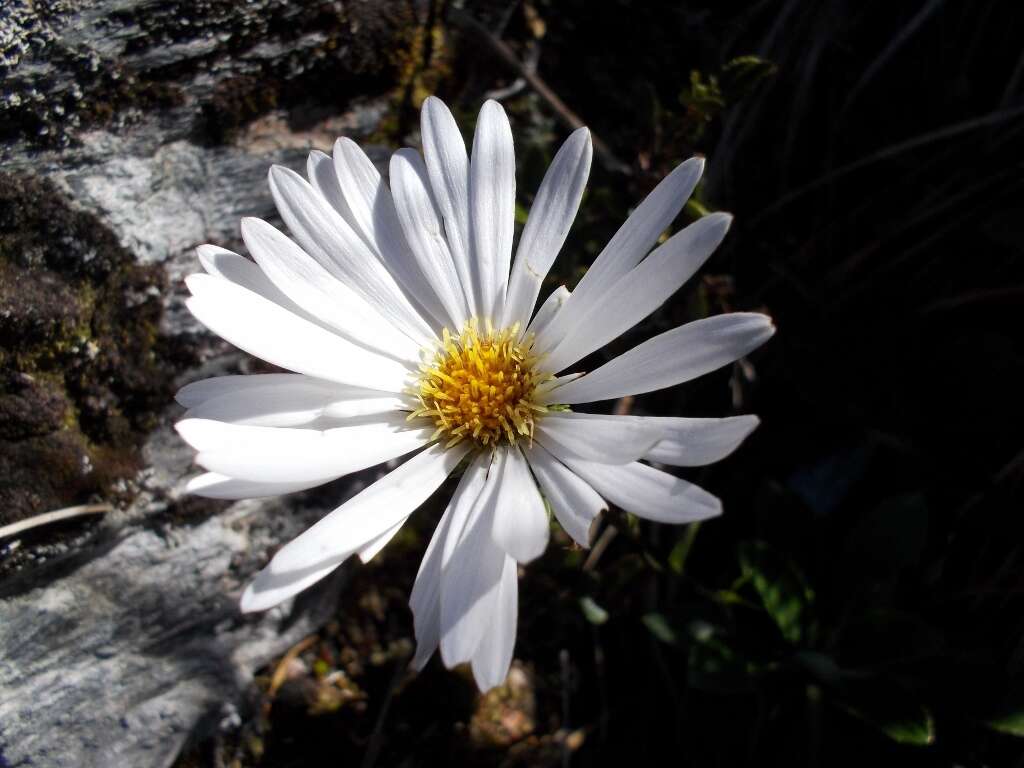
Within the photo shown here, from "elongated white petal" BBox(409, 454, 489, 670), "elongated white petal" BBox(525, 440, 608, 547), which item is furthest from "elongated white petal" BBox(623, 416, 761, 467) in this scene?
"elongated white petal" BBox(409, 454, 489, 670)

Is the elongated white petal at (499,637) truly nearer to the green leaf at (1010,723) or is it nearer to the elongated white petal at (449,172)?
the elongated white petal at (449,172)

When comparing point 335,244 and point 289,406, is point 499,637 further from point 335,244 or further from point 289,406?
point 335,244

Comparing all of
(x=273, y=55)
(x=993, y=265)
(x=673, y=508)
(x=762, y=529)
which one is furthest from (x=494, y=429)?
(x=993, y=265)

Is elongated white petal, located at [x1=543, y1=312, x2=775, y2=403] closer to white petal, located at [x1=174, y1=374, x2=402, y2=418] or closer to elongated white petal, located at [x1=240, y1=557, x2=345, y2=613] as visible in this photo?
white petal, located at [x1=174, y1=374, x2=402, y2=418]

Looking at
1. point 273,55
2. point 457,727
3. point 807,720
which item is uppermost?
point 273,55

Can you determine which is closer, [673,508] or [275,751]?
[673,508]

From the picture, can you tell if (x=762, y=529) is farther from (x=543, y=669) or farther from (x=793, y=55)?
(x=793, y=55)

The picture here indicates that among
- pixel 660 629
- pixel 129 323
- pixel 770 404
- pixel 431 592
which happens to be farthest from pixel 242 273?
pixel 770 404
